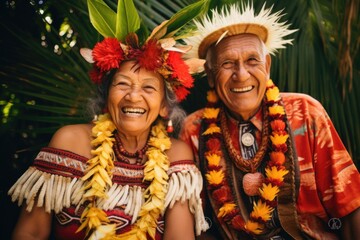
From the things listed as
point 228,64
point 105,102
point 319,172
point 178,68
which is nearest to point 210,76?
point 228,64

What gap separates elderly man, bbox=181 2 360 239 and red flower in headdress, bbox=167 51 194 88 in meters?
0.34

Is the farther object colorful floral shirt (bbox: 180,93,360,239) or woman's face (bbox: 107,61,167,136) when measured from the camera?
colorful floral shirt (bbox: 180,93,360,239)

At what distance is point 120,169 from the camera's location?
8.39 feet

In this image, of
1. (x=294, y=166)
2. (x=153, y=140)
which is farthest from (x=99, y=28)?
(x=294, y=166)

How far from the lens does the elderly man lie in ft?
8.95

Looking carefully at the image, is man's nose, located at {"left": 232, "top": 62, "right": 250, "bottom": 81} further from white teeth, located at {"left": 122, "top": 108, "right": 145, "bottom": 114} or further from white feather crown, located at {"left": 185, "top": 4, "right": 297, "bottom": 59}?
white teeth, located at {"left": 122, "top": 108, "right": 145, "bottom": 114}

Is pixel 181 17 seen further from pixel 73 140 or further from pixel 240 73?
pixel 73 140

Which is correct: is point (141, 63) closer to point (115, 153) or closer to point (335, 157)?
point (115, 153)

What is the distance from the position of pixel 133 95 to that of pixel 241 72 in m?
0.78

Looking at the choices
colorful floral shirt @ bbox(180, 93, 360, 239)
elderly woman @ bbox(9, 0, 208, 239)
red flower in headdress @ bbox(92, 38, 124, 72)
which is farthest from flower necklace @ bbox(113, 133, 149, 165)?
colorful floral shirt @ bbox(180, 93, 360, 239)

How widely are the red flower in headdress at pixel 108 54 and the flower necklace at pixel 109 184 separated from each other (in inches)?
14.7

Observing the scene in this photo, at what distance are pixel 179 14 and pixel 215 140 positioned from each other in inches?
35.9

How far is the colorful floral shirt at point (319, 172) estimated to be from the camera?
2.70 meters

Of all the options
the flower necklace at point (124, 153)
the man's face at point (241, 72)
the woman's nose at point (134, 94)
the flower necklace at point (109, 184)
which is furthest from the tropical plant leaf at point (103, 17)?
the man's face at point (241, 72)
